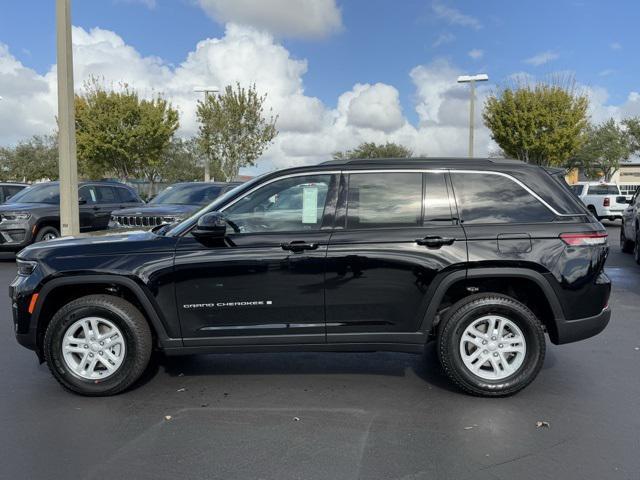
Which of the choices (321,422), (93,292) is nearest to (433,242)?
(321,422)

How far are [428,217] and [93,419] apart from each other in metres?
2.87

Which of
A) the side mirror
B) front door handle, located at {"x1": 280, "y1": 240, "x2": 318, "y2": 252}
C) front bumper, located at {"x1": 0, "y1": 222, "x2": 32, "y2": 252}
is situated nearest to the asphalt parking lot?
front door handle, located at {"x1": 280, "y1": 240, "x2": 318, "y2": 252}

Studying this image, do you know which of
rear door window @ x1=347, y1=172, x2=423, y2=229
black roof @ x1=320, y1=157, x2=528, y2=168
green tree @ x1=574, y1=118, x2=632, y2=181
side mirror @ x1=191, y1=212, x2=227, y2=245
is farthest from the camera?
green tree @ x1=574, y1=118, x2=632, y2=181

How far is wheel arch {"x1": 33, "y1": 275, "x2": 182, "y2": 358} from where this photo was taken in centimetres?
418

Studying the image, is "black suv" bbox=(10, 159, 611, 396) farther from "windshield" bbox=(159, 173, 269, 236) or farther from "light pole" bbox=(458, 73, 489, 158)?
"light pole" bbox=(458, 73, 489, 158)

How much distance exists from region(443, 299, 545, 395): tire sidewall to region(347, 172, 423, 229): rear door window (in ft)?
2.69

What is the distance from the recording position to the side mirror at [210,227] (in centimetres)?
409

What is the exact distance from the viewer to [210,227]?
13.4 feet

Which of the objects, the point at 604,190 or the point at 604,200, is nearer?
the point at 604,200

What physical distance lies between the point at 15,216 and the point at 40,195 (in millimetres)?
1166

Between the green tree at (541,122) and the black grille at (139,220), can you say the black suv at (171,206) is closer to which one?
the black grille at (139,220)

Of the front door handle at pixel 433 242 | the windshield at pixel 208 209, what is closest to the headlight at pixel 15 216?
the windshield at pixel 208 209

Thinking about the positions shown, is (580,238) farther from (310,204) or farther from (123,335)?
(123,335)

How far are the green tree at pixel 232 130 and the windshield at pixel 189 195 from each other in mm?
14682
